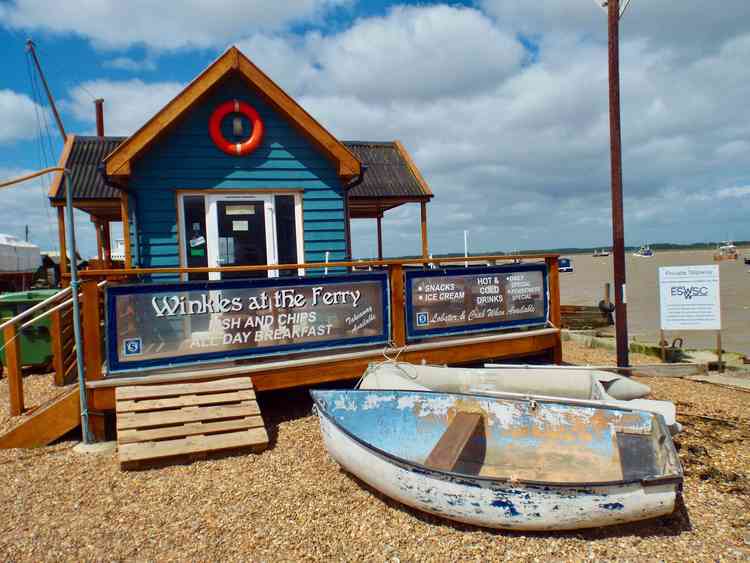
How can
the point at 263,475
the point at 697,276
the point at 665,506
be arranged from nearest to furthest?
1. the point at 665,506
2. the point at 263,475
3. the point at 697,276

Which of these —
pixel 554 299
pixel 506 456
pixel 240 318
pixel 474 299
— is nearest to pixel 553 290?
pixel 554 299

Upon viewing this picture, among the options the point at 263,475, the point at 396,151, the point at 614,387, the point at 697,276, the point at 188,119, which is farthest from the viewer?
the point at 396,151

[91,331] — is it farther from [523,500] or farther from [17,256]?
[17,256]

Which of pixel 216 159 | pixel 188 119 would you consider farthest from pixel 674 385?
pixel 188 119

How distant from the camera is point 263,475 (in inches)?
187

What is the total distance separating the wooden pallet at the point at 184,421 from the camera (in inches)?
194

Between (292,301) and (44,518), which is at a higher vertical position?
(292,301)

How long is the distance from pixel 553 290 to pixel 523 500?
4986 mm

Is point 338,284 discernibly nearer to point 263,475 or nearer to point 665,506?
point 263,475

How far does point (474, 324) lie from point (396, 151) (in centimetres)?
618

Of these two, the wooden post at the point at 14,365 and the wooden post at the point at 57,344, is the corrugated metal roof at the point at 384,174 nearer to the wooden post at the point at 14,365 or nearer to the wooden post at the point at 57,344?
the wooden post at the point at 57,344

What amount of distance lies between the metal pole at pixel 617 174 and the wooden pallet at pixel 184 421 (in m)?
6.07

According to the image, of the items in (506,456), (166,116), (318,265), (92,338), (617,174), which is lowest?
(506,456)

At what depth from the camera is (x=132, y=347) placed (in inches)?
213
